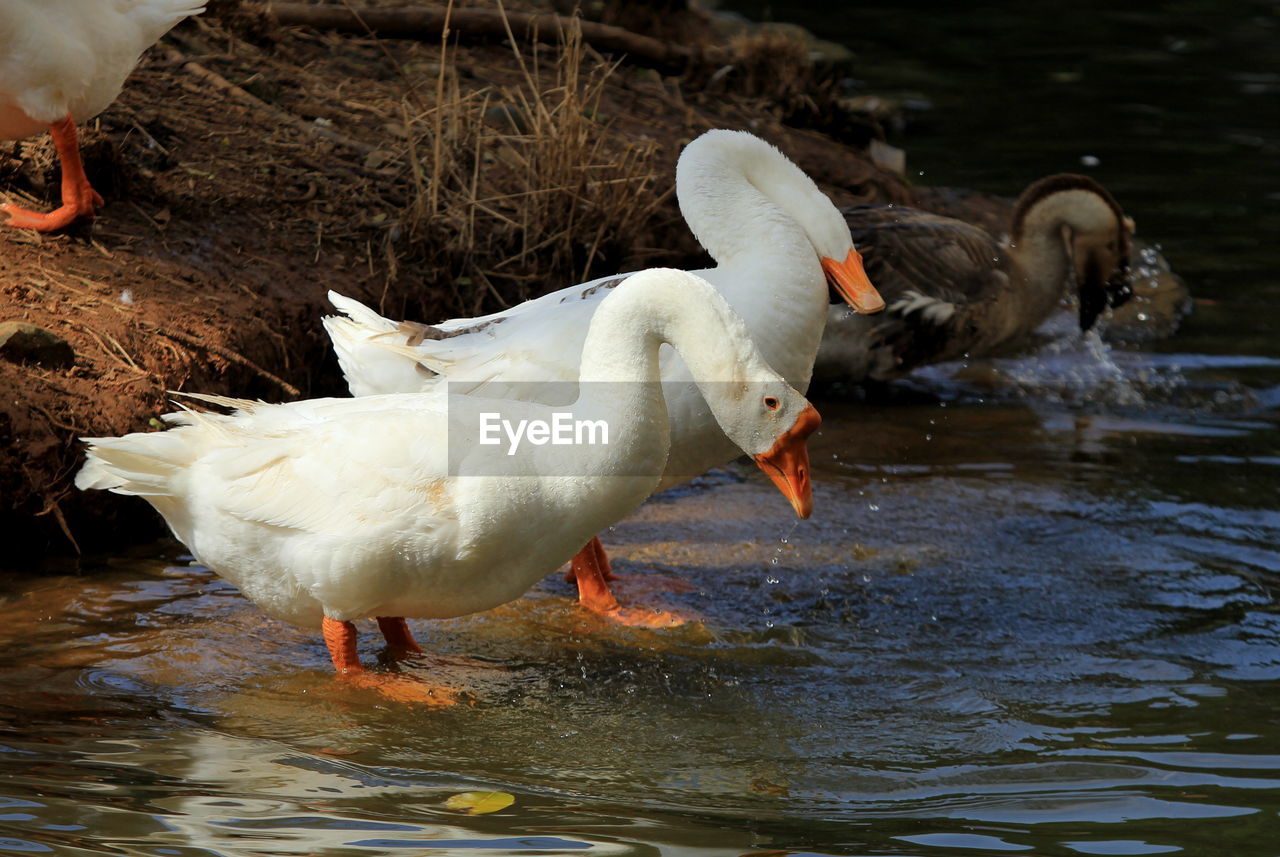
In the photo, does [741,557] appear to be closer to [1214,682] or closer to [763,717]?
[763,717]

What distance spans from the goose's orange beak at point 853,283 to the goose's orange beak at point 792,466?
1218 millimetres

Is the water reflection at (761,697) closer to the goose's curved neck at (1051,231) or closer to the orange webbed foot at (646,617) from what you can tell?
the orange webbed foot at (646,617)

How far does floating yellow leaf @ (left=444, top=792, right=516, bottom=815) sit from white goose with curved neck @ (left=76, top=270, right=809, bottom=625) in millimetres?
795

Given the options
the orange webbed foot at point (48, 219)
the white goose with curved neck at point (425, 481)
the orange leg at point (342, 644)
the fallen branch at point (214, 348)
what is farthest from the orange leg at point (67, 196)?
the orange leg at point (342, 644)

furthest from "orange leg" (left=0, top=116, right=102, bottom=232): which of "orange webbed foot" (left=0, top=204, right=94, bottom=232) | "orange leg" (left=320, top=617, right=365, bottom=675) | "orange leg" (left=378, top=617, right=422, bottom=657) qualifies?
"orange leg" (left=320, top=617, right=365, bottom=675)

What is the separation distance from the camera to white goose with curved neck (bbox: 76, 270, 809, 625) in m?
4.31

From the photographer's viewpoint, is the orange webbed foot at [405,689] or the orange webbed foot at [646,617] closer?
the orange webbed foot at [405,689]

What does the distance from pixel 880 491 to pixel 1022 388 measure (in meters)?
2.26

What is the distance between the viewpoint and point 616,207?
7.71m

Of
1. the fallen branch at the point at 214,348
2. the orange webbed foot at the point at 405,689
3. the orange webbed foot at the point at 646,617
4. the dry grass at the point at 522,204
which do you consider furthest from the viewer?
the dry grass at the point at 522,204

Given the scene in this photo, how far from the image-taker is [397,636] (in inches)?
200

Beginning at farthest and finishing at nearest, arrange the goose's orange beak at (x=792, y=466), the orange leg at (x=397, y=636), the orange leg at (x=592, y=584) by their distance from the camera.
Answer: the orange leg at (x=592, y=584), the orange leg at (x=397, y=636), the goose's orange beak at (x=792, y=466)

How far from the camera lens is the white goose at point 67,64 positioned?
6051 mm
